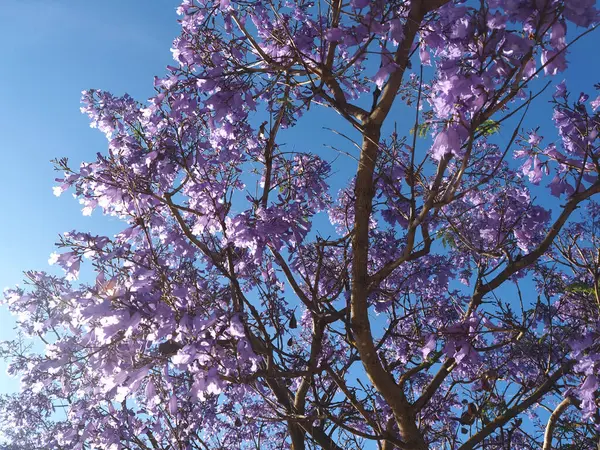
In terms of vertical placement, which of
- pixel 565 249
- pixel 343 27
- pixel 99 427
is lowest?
pixel 99 427

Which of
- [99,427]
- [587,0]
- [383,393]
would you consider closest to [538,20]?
[587,0]

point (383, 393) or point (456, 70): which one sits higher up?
point (456, 70)

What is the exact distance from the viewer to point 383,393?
11.2ft

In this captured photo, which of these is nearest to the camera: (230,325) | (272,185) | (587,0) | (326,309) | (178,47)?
(587,0)

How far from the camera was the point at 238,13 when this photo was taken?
4.27 meters

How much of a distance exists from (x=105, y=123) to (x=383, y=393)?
3.51m

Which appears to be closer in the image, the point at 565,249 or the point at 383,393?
the point at 383,393

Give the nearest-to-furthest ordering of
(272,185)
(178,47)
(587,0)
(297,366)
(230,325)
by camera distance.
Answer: (587,0) → (230,325) → (178,47) → (272,185) → (297,366)

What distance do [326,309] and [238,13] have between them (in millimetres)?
2627

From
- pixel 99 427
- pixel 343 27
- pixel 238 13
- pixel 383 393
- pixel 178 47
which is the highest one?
pixel 238 13

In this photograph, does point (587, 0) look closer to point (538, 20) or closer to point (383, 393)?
point (538, 20)

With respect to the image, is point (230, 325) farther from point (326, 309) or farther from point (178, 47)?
point (178, 47)

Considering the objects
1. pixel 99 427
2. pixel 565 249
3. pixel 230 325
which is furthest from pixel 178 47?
pixel 99 427

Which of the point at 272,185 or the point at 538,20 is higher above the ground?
the point at 272,185
